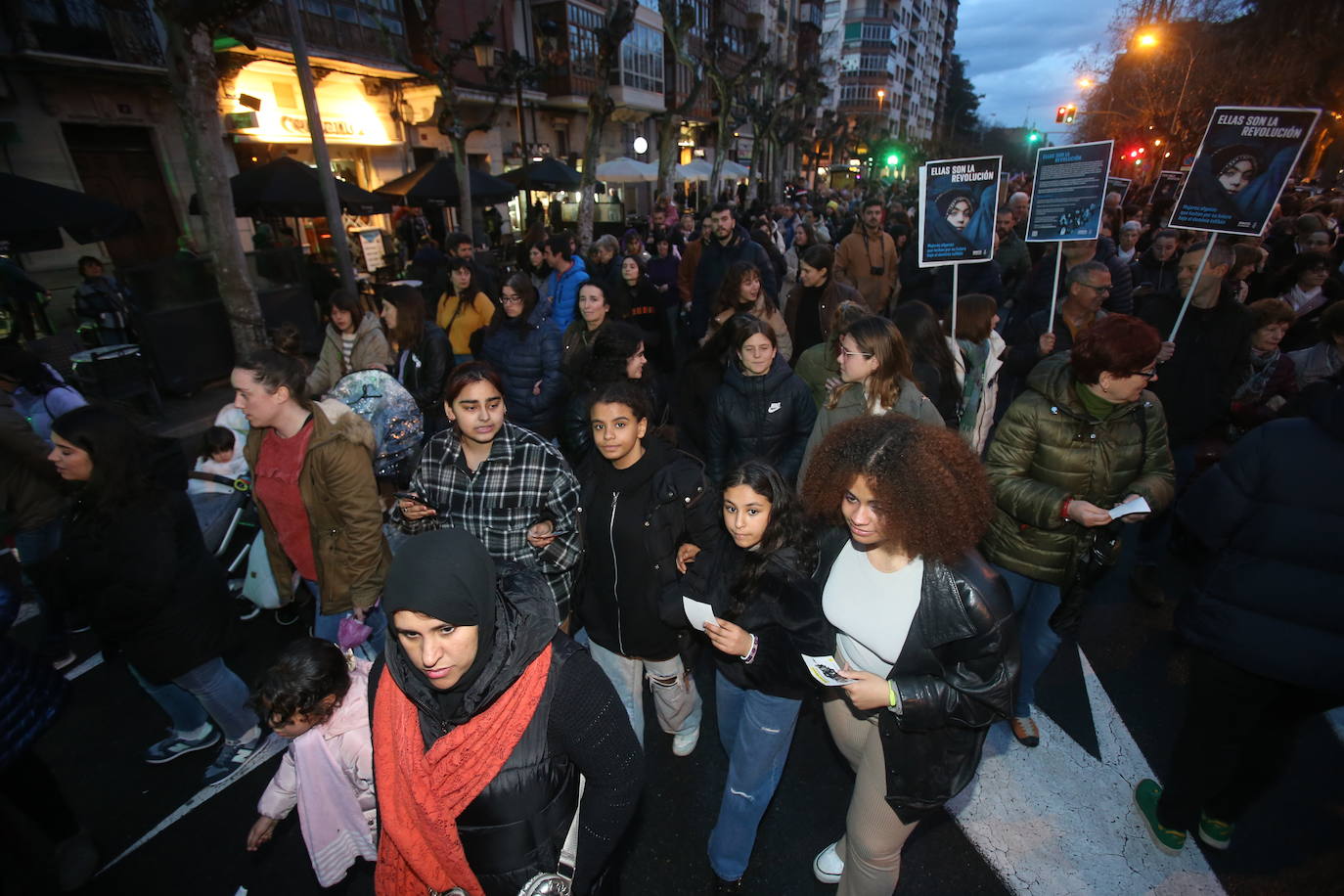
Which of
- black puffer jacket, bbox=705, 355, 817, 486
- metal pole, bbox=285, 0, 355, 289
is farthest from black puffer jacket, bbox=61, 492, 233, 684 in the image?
metal pole, bbox=285, 0, 355, 289

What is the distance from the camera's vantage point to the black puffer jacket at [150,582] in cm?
262

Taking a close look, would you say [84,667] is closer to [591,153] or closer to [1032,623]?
[1032,623]

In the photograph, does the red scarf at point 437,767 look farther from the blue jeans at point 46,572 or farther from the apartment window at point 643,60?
the apartment window at point 643,60

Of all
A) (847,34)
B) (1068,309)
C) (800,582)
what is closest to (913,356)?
(1068,309)

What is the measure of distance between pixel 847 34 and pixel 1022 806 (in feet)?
288

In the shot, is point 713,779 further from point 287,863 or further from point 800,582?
point 287,863

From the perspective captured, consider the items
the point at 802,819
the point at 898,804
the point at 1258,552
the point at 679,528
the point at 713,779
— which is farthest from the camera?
the point at 713,779

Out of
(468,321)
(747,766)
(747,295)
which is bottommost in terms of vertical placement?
(747,766)

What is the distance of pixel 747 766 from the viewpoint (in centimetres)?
249

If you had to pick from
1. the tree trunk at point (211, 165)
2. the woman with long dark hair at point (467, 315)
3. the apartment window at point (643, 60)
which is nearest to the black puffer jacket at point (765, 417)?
the woman with long dark hair at point (467, 315)

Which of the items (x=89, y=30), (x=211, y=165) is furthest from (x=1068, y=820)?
(x=89, y=30)

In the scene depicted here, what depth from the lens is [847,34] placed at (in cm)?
7250

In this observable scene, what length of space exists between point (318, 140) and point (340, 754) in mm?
9622

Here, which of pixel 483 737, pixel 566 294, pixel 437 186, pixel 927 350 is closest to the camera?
pixel 483 737
